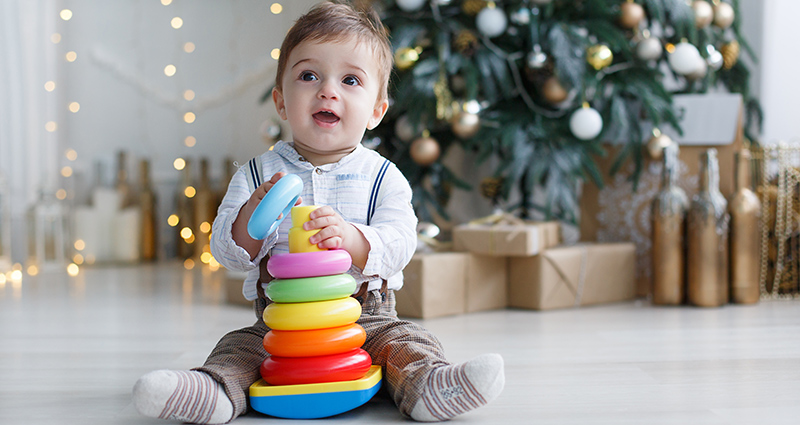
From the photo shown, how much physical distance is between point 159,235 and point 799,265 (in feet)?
6.42

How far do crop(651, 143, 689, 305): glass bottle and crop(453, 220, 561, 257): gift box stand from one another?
0.23 m

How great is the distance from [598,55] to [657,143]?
238 millimetres

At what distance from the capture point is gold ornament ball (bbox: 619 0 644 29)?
4.91ft

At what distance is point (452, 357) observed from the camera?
1015 mm

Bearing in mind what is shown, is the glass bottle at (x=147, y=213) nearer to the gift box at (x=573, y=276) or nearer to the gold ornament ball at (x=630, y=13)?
the gift box at (x=573, y=276)

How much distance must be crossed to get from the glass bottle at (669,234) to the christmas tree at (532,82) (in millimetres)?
96

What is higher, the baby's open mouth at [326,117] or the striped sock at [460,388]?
the baby's open mouth at [326,117]

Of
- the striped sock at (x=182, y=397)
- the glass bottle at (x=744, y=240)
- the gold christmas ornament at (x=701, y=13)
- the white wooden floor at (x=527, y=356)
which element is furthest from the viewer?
the gold christmas ornament at (x=701, y=13)

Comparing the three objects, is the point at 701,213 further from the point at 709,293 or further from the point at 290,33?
the point at 290,33

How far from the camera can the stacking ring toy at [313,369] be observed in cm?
72

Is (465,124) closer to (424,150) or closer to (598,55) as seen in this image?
(424,150)

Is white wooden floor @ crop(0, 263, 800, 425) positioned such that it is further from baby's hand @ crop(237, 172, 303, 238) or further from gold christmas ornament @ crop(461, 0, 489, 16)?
gold christmas ornament @ crop(461, 0, 489, 16)

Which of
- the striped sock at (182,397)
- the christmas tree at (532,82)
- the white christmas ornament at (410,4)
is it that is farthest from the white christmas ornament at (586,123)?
the striped sock at (182,397)

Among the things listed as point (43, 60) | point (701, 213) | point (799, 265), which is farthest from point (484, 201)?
point (43, 60)
